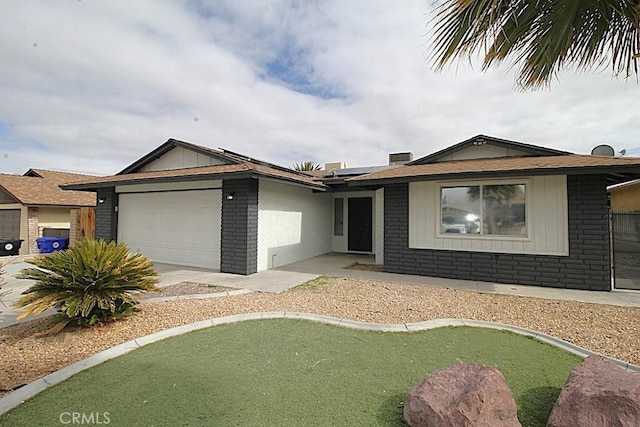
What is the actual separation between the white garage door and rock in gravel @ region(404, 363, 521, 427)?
8.34 meters

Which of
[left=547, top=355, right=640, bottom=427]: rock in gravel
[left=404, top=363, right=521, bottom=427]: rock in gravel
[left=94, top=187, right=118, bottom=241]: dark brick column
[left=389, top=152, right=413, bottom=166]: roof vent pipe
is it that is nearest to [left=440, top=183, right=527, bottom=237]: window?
[left=547, top=355, right=640, bottom=427]: rock in gravel

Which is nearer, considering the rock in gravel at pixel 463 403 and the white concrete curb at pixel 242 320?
the rock in gravel at pixel 463 403

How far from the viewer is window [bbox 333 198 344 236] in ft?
46.3

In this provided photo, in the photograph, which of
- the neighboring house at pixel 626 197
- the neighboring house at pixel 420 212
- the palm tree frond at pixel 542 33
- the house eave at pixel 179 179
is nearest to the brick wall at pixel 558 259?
the neighboring house at pixel 420 212

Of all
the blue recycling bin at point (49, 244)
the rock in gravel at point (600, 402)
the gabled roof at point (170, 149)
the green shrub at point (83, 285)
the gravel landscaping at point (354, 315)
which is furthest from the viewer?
the blue recycling bin at point (49, 244)

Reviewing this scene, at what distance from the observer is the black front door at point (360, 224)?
1351 centimetres

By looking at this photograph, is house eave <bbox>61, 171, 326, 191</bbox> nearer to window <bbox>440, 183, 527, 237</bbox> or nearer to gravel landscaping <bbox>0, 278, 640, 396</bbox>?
gravel landscaping <bbox>0, 278, 640, 396</bbox>

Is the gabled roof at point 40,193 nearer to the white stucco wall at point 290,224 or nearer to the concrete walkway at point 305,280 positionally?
the concrete walkway at point 305,280

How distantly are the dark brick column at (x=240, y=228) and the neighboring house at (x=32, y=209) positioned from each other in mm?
10988

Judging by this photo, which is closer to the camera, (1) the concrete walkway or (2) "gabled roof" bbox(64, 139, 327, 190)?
(1) the concrete walkway

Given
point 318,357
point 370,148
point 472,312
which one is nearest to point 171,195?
point 318,357

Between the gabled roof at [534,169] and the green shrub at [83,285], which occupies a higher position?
the gabled roof at [534,169]

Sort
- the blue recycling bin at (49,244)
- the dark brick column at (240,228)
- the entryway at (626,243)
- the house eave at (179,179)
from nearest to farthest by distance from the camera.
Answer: the entryway at (626,243) < the house eave at (179,179) < the dark brick column at (240,228) < the blue recycling bin at (49,244)

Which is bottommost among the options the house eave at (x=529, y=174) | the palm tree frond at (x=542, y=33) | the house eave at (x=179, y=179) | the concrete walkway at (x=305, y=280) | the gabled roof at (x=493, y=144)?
the concrete walkway at (x=305, y=280)
